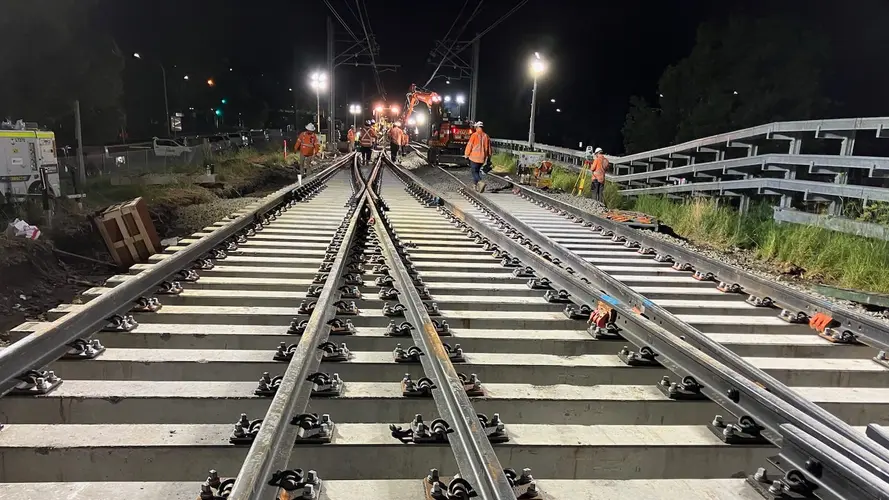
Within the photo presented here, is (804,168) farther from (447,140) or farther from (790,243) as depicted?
(447,140)

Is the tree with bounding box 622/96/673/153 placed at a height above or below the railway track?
above

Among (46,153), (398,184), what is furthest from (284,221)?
(46,153)

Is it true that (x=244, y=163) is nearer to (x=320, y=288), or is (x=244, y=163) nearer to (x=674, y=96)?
(x=320, y=288)

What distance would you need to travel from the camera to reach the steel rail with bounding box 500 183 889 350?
439 cm

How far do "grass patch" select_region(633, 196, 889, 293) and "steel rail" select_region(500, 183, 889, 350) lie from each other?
1.71 meters

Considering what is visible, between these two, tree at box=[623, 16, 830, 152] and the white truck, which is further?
tree at box=[623, 16, 830, 152]

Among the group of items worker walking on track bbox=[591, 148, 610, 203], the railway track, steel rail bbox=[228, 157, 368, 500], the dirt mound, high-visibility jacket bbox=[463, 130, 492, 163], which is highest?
high-visibility jacket bbox=[463, 130, 492, 163]

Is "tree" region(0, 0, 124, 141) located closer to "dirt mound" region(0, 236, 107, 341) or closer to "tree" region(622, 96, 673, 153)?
"dirt mound" region(0, 236, 107, 341)

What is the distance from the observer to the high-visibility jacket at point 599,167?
558 inches

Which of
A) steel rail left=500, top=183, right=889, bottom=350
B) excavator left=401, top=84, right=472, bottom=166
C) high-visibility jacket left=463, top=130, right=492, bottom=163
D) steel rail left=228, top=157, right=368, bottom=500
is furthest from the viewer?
excavator left=401, top=84, right=472, bottom=166

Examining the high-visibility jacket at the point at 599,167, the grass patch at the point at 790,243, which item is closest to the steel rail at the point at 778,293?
the grass patch at the point at 790,243

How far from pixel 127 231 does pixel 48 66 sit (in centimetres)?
3238

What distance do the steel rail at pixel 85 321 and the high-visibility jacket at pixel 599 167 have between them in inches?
397

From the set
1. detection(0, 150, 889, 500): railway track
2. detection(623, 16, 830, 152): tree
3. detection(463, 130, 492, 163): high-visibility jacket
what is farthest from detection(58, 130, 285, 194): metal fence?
detection(623, 16, 830, 152): tree
